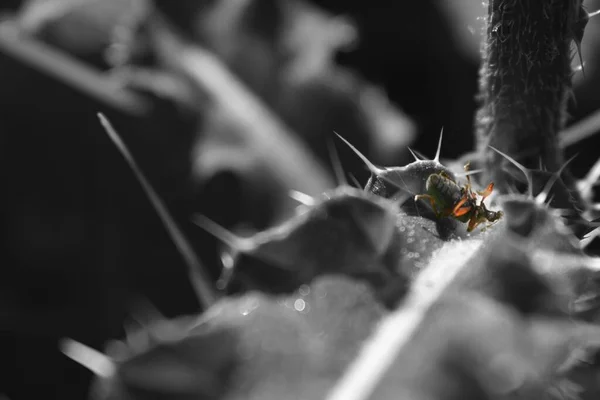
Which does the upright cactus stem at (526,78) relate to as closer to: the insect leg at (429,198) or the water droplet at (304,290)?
the insect leg at (429,198)

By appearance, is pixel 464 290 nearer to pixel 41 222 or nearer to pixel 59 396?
pixel 59 396

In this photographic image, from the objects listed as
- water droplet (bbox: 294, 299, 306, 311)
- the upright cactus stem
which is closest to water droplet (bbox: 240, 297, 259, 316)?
water droplet (bbox: 294, 299, 306, 311)

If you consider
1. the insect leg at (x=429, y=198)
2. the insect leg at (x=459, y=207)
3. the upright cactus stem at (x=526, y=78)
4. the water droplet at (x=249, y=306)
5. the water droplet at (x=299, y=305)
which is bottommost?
the water droplet at (x=299, y=305)

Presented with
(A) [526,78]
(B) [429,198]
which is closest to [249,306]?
(B) [429,198]

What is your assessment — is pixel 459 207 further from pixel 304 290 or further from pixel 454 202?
pixel 304 290

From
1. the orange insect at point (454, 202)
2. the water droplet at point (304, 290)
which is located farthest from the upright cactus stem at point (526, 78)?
the water droplet at point (304, 290)

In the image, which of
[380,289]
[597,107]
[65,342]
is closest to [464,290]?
[380,289]

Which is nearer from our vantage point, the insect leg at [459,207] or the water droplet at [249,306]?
the water droplet at [249,306]
